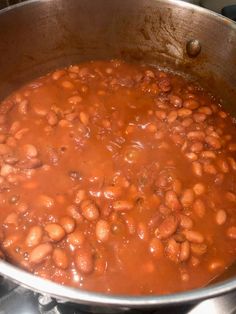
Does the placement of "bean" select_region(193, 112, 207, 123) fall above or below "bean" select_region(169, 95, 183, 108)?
below

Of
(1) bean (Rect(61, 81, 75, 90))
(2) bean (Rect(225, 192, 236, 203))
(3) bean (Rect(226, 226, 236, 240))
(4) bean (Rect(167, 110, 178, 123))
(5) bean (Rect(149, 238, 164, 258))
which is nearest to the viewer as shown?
(5) bean (Rect(149, 238, 164, 258))

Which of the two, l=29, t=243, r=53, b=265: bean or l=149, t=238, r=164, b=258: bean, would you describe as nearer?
l=29, t=243, r=53, b=265: bean

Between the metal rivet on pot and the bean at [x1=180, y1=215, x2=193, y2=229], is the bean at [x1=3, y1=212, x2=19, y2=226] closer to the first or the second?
the bean at [x1=180, y1=215, x2=193, y2=229]

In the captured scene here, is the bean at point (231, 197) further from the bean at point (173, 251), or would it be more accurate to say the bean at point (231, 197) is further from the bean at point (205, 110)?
the bean at point (205, 110)

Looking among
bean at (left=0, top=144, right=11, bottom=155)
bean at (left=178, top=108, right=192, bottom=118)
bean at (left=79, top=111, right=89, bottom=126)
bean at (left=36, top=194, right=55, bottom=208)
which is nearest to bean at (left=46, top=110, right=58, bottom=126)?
bean at (left=79, top=111, right=89, bottom=126)

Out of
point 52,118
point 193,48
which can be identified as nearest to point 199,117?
point 193,48


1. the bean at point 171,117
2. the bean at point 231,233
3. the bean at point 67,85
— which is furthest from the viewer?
the bean at point 67,85

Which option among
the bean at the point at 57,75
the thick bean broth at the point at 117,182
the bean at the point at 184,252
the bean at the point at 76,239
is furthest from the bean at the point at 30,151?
the bean at the point at 184,252
